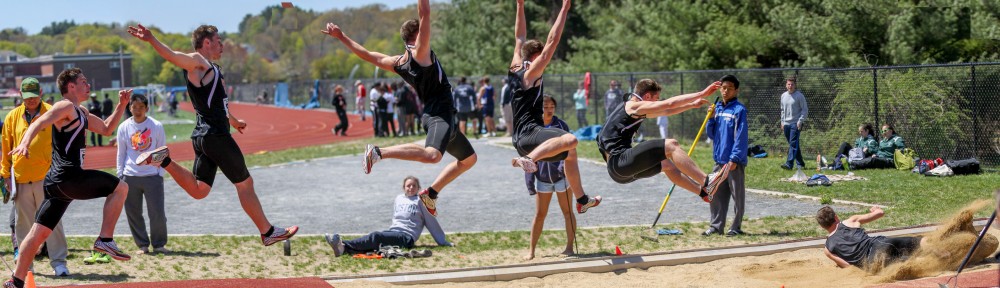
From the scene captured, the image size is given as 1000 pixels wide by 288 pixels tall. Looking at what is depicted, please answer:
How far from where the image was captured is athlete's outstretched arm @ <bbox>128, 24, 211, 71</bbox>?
28.5 ft

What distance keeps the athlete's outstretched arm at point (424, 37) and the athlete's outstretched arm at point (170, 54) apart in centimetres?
184

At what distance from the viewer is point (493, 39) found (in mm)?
49000

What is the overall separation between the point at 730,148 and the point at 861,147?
331 inches

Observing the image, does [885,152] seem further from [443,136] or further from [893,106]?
[443,136]

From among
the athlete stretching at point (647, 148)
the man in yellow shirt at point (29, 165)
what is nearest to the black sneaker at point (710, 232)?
the athlete stretching at point (647, 148)

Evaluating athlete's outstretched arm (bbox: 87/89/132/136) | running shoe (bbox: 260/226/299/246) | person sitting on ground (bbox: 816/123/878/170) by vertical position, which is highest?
athlete's outstretched arm (bbox: 87/89/132/136)

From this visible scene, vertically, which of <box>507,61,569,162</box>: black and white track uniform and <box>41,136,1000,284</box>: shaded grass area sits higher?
<box>507,61,569,162</box>: black and white track uniform

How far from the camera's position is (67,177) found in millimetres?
9289

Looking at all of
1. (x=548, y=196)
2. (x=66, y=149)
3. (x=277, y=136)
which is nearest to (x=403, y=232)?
(x=548, y=196)

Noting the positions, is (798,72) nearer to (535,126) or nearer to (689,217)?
(689,217)

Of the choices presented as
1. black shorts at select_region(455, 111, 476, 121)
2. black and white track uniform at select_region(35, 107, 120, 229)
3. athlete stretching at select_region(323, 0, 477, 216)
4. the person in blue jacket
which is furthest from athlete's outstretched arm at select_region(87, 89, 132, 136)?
black shorts at select_region(455, 111, 476, 121)

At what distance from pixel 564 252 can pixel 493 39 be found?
3752cm

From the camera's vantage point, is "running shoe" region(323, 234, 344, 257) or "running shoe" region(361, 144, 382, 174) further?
"running shoe" region(323, 234, 344, 257)

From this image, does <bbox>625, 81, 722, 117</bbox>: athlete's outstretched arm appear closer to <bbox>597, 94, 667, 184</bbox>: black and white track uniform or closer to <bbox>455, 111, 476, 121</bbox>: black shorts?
<bbox>597, 94, 667, 184</bbox>: black and white track uniform
